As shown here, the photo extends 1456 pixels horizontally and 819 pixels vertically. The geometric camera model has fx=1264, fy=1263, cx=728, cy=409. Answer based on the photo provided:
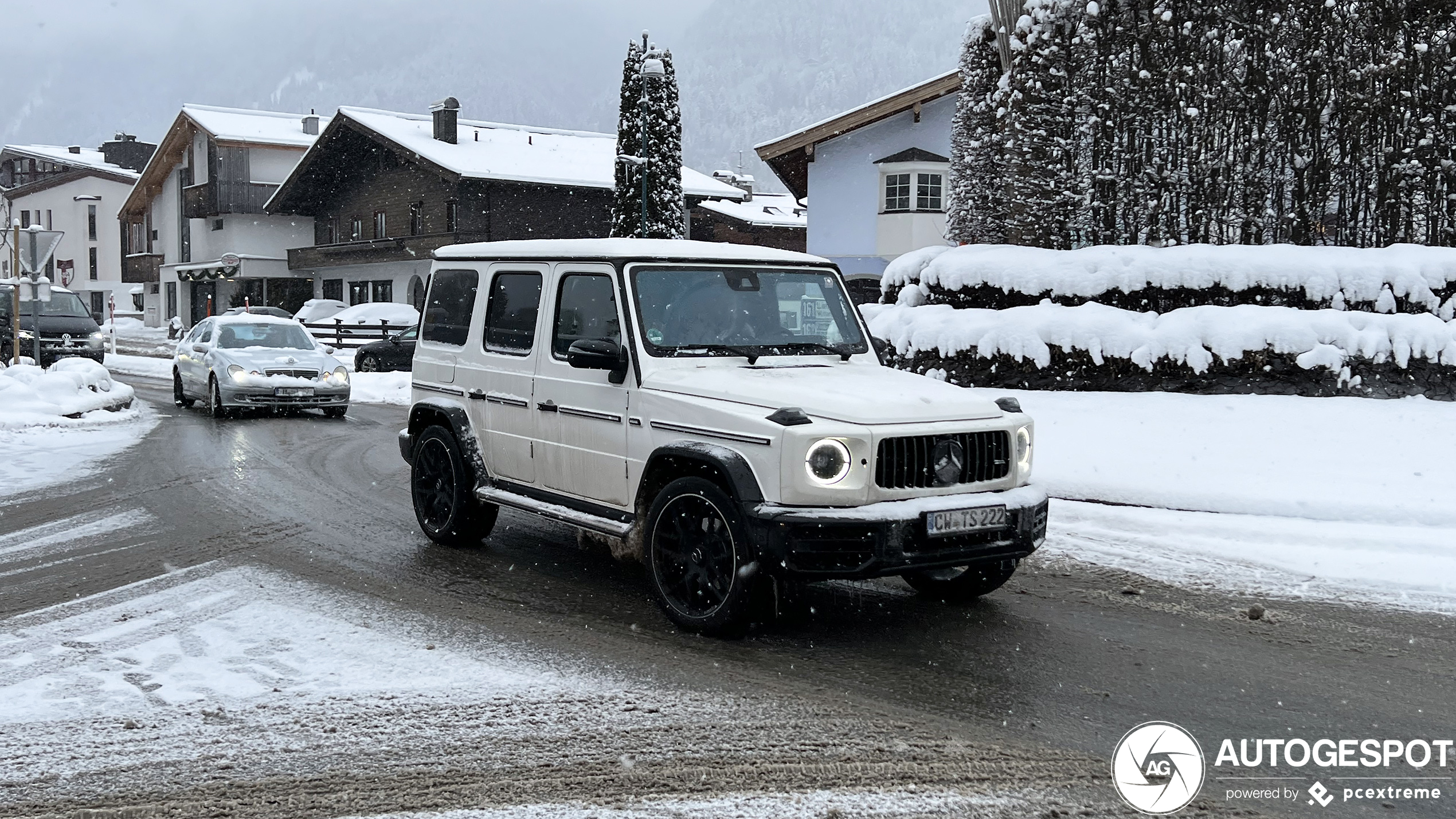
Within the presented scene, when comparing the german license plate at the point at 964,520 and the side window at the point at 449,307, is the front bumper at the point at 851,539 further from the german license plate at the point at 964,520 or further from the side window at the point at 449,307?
the side window at the point at 449,307

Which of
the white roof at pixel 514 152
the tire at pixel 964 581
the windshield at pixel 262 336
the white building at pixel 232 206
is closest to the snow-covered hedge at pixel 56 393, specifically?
the windshield at pixel 262 336

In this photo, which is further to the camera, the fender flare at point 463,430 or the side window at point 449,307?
the side window at point 449,307

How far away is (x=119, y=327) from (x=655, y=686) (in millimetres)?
67538

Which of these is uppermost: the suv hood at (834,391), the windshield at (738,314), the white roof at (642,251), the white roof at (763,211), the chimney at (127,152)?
the chimney at (127,152)

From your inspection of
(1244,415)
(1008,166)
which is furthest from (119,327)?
(1244,415)

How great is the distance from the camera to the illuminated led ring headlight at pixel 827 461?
552cm

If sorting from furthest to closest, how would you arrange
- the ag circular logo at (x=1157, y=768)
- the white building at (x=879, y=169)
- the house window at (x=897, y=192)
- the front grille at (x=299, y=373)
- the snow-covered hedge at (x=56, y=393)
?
1. the house window at (x=897, y=192)
2. the white building at (x=879, y=169)
3. the front grille at (x=299, y=373)
4. the snow-covered hedge at (x=56, y=393)
5. the ag circular logo at (x=1157, y=768)

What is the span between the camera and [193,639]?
586 cm

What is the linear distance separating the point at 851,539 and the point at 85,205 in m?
83.9

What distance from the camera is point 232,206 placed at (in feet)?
188

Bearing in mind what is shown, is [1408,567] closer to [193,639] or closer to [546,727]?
[546,727]

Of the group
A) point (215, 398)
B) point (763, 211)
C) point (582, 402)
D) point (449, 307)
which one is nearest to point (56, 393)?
point (215, 398)

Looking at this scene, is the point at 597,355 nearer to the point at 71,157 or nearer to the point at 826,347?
the point at 826,347

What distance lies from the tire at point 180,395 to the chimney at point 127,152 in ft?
232
